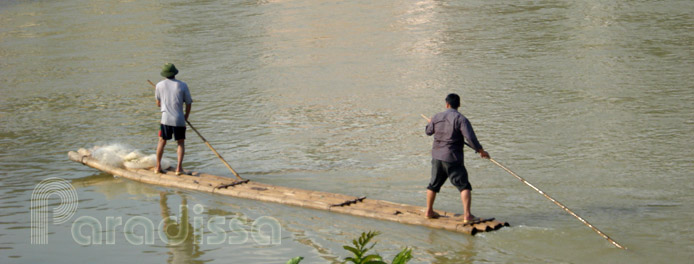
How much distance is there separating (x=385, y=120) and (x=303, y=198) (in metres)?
4.71

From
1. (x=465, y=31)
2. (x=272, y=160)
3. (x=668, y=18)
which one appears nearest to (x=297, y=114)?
(x=272, y=160)

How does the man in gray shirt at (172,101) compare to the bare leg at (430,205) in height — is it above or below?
above

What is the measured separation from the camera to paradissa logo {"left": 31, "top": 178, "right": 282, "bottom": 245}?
756 centimetres

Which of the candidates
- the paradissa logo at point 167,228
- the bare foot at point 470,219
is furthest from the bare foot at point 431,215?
the paradissa logo at point 167,228

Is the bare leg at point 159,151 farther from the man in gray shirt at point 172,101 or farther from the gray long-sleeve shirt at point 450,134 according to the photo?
the gray long-sleeve shirt at point 450,134

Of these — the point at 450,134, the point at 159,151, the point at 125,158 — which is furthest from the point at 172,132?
the point at 450,134

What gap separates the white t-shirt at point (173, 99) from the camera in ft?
29.8

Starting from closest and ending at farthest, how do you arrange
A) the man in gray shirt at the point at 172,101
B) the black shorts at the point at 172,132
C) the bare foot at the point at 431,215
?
1. the bare foot at the point at 431,215
2. the man in gray shirt at the point at 172,101
3. the black shorts at the point at 172,132

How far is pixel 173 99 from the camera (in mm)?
9094

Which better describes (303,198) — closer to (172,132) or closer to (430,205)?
(430,205)

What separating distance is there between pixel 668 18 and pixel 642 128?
1140 centimetres

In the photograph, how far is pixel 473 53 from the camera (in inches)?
736

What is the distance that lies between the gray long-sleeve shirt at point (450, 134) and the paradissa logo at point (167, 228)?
1724mm

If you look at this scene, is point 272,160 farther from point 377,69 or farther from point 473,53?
point 473,53
